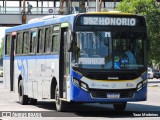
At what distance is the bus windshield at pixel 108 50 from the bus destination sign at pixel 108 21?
10.8 inches

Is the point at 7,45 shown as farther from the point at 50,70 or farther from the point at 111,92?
the point at 111,92

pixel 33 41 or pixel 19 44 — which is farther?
pixel 19 44

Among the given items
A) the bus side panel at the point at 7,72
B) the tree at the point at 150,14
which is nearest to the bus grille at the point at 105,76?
the bus side panel at the point at 7,72

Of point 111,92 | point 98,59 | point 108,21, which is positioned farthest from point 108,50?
point 111,92

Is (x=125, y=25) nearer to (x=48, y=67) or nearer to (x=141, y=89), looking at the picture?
(x=141, y=89)

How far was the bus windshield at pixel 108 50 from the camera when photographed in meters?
18.0

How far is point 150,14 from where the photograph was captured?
165 feet

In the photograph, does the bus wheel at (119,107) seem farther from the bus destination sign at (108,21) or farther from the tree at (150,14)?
the tree at (150,14)

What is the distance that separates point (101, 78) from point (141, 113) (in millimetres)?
1631

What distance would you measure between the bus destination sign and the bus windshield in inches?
10.8

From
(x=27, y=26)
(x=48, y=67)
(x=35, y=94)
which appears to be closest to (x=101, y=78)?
(x=48, y=67)

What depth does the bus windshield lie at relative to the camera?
18.0 meters

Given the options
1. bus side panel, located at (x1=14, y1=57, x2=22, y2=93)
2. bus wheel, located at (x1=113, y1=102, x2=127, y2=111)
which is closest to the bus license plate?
bus wheel, located at (x1=113, y1=102, x2=127, y2=111)

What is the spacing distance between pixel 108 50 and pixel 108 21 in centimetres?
87
